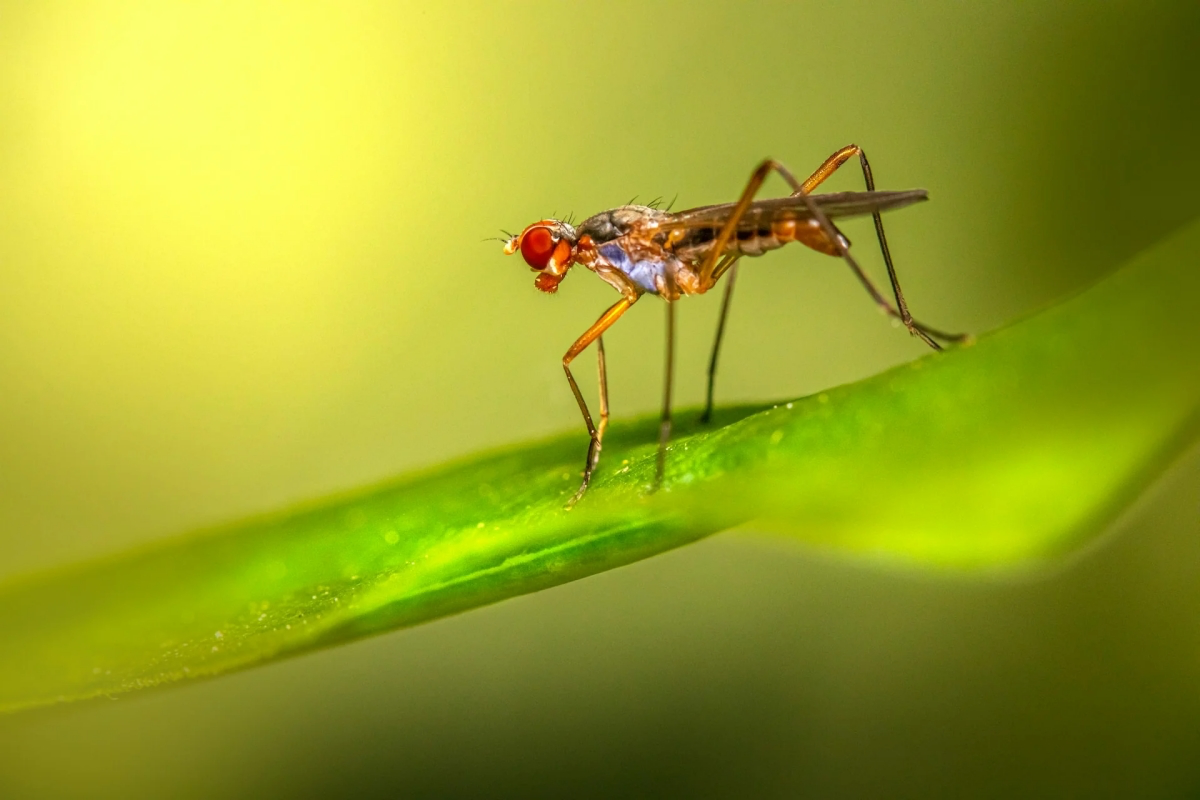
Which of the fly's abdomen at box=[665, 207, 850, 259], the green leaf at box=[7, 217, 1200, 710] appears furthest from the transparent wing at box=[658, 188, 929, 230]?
the green leaf at box=[7, 217, 1200, 710]

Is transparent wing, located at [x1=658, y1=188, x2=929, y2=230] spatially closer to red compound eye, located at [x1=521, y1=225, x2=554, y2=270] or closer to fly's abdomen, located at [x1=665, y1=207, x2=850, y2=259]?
fly's abdomen, located at [x1=665, y1=207, x2=850, y2=259]

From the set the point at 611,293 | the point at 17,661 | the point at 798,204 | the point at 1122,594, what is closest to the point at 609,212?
the point at 798,204

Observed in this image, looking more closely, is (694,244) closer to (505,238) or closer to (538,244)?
(538,244)

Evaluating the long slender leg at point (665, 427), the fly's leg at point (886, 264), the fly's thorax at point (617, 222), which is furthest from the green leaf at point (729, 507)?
the fly's thorax at point (617, 222)

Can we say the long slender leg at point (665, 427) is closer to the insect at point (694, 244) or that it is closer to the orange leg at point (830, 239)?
the insect at point (694, 244)

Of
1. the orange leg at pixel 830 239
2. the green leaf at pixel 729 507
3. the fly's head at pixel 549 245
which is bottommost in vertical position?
the green leaf at pixel 729 507

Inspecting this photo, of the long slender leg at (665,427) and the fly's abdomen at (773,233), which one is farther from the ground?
the fly's abdomen at (773,233)

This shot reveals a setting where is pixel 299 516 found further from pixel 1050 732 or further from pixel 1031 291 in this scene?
pixel 1031 291

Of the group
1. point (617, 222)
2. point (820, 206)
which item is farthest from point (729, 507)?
point (617, 222)
